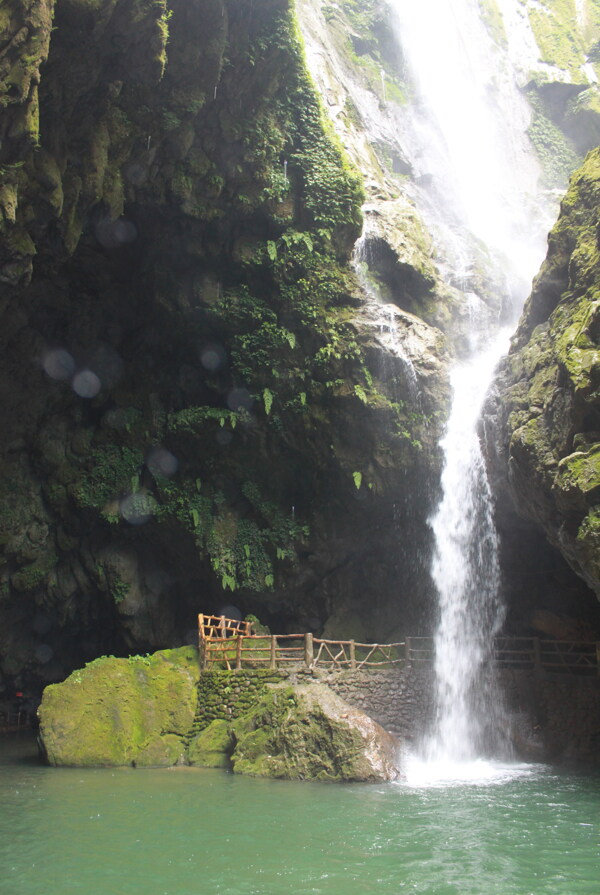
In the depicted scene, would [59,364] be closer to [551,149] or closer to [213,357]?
[213,357]

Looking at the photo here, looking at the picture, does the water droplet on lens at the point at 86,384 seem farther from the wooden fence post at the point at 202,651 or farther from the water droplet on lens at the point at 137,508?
the wooden fence post at the point at 202,651

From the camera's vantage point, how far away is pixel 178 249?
59.3 ft

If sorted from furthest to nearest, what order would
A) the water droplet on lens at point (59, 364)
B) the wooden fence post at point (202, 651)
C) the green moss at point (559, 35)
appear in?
1. the green moss at point (559, 35)
2. the water droplet on lens at point (59, 364)
3. the wooden fence post at point (202, 651)

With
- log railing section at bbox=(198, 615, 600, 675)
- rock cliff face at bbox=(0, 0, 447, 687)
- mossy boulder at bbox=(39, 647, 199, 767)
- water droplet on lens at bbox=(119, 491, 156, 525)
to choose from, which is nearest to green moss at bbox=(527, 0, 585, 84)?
rock cliff face at bbox=(0, 0, 447, 687)

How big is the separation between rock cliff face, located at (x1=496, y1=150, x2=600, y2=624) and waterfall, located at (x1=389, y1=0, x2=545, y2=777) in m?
1.95

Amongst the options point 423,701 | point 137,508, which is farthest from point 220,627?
point 137,508

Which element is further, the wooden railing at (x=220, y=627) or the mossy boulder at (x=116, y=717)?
the wooden railing at (x=220, y=627)

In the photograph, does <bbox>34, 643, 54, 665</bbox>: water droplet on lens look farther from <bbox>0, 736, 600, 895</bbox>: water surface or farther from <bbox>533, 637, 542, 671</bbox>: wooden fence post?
<bbox>533, 637, 542, 671</bbox>: wooden fence post

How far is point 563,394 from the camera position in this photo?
12.3m

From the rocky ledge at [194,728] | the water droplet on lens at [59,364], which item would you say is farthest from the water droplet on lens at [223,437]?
the rocky ledge at [194,728]

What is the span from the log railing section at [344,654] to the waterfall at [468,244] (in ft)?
2.27

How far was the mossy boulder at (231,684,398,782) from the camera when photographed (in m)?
11.5

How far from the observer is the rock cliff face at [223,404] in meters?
17.5

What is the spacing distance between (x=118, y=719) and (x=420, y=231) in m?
16.5
